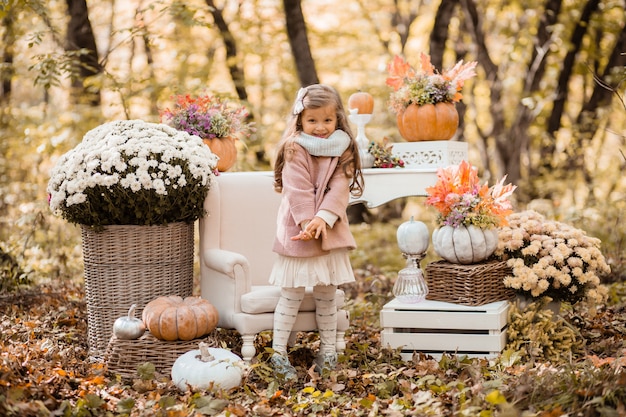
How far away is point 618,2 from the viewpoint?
9156 mm

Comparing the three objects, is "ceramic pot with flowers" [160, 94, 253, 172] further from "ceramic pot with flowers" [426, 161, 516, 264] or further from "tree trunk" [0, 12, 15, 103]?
"tree trunk" [0, 12, 15, 103]

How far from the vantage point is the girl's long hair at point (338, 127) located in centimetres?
412

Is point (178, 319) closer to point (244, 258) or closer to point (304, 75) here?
point (244, 258)

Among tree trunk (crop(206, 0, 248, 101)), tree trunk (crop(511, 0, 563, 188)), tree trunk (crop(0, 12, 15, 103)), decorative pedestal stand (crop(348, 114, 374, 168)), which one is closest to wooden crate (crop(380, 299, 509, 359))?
decorative pedestal stand (crop(348, 114, 374, 168))

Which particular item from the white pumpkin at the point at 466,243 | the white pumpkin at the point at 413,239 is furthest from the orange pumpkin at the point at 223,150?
the white pumpkin at the point at 466,243

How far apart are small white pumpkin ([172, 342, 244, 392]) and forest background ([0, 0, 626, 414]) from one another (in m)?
2.76

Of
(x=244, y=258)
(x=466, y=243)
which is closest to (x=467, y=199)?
(x=466, y=243)

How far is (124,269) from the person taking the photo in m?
4.51

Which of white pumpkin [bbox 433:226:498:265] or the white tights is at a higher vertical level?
white pumpkin [bbox 433:226:498:265]

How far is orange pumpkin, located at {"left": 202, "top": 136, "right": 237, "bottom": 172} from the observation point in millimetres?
5180

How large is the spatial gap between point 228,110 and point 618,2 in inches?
239

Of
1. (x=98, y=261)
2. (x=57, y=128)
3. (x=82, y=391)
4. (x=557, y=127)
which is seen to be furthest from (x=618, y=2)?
(x=82, y=391)

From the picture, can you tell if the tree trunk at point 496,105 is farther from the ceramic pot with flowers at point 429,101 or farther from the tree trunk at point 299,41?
the ceramic pot with flowers at point 429,101

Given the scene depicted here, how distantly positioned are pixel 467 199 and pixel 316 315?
1.17 meters
